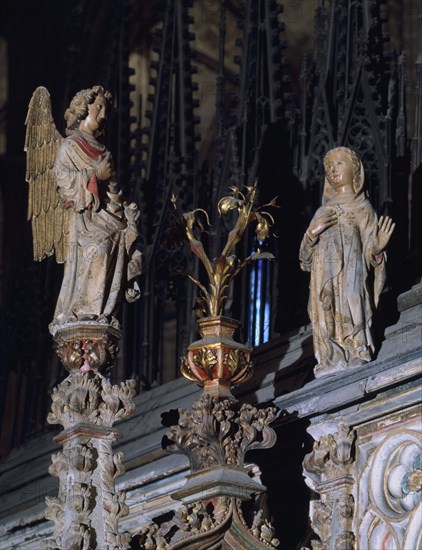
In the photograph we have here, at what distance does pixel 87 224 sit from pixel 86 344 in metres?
0.90

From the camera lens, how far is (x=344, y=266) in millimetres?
11734

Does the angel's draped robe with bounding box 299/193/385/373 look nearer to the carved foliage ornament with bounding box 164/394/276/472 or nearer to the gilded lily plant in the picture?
the gilded lily plant

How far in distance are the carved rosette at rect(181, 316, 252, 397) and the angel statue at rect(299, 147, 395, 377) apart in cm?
55

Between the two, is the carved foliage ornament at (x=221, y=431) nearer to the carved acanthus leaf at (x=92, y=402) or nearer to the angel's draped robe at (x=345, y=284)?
the carved acanthus leaf at (x=92, y=402)

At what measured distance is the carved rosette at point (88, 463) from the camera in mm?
10695

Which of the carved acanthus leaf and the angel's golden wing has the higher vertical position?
the angel's golden wing

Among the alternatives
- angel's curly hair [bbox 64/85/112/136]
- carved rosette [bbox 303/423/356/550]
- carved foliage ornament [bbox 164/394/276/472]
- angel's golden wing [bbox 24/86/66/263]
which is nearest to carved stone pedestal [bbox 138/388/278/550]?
carved foliage ornament [bbox 164/394/276/472]

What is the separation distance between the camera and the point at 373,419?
11.1 meters

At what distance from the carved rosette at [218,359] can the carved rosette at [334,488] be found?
695 mm

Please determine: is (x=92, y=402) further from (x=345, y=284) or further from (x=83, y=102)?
(x=83, y=102)

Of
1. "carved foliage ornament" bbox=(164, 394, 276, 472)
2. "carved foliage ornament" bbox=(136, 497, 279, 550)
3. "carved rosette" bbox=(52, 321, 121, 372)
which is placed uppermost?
"carved rosette" bbox=(52, 321, 121, 372)

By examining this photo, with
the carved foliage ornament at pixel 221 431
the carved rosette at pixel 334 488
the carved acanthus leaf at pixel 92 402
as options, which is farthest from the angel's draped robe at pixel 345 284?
the carved acanthus leaf at pixel 92 402

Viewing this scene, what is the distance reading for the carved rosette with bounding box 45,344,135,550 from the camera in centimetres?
1070

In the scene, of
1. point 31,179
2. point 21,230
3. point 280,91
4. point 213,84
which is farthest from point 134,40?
point 31,179
